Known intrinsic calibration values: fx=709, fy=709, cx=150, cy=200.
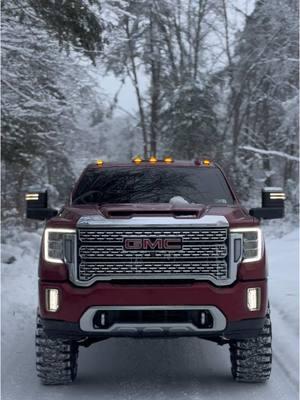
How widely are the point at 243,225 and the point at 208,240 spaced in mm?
330

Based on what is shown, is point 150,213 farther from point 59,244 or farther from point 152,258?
point 59,244

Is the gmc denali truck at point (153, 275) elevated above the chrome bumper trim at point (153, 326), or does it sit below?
above

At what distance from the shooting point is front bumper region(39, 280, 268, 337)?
563 cm

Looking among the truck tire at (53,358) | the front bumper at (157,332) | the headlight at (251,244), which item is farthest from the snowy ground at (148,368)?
the headlight at (251,244)

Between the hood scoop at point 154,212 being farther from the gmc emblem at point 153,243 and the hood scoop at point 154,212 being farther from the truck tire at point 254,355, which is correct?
the truck tire at point 254,355

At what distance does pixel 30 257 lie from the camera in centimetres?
1648

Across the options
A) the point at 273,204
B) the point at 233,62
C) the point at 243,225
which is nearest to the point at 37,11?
the point at 273,204

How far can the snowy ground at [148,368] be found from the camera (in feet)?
19.7

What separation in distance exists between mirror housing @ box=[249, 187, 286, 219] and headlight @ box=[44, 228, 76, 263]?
1938 millimetres

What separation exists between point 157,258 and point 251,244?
79 centimetres

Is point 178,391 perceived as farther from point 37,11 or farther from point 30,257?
point 30,257

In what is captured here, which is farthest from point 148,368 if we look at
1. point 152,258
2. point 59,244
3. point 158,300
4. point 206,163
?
point 206,163

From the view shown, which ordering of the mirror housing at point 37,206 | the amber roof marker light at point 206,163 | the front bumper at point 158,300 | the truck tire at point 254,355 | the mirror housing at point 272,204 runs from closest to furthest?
the front bumper at point 158,300
the truck tire at point 254,355
the mirror housing at point 272,204
the mirror housing at point 37,206
the amber roof marker light at point 206,163

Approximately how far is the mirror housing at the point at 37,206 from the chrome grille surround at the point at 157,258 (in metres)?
1.28
